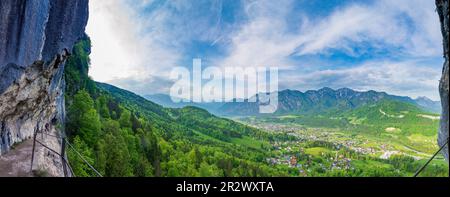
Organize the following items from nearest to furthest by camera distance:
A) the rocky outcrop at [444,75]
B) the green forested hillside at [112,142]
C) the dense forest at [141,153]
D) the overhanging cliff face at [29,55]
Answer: the rocky outcrop at [444,75]
the overhanging cliff face at [29,55]
the green forested hillside at [112,142]
the dense forest at [141,153]

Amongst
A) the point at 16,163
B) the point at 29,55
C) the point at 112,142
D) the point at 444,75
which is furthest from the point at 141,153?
the point at 444,75

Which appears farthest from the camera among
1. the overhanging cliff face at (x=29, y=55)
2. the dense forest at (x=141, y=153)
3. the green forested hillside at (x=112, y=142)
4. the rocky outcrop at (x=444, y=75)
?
the dense forest at (x=141, y=153)

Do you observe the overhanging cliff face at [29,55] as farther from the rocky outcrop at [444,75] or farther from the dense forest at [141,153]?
the rocky outcrop at [444,75]

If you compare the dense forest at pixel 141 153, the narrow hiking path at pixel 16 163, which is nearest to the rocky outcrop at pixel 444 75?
the narrow hiking path at pixel 16 163

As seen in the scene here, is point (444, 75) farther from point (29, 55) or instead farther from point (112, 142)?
point (112, 142)

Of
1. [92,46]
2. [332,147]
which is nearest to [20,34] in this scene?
[92,46]

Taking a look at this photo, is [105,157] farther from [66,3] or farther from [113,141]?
[66,3]
